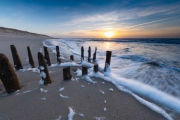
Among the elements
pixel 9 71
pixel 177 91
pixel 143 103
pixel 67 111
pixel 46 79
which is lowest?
pixel 177 91

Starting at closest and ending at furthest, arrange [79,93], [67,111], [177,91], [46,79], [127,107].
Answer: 1. [67,111]
2. [127,107]
3. [79,93]
4. [46,79]
5. [177,91]

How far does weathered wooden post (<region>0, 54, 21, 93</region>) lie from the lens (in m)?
2.78

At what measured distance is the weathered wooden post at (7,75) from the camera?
2.78 meters

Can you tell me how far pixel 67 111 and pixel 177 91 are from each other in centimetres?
577

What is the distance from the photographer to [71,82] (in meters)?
4.00

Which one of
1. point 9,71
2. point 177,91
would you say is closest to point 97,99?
point 9,71

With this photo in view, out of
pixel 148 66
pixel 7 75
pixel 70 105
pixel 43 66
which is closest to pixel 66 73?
pixel 43 66

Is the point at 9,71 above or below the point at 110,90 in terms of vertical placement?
above

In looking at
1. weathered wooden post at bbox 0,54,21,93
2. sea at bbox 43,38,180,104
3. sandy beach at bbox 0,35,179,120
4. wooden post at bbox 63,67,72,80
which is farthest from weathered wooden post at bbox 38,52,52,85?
sea at bbox 43,38,180,104

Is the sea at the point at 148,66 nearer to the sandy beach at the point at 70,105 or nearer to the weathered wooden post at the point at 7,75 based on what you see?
the sandy beach at the point at 70,105

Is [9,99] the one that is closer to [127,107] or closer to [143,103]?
[127,107]

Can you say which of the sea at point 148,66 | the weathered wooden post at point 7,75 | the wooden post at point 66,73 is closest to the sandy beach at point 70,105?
the weathered wooden post at point 7,75

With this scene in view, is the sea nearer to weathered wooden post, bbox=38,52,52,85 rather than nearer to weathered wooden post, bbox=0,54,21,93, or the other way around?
weathered wooden post, bbox=38,52,52,85

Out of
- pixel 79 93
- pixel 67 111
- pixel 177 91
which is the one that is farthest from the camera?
pixel 177 91
